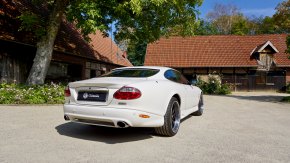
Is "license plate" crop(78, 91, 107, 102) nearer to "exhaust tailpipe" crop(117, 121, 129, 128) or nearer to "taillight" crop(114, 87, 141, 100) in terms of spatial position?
"taillight" crop(114, 87, 141, 100)

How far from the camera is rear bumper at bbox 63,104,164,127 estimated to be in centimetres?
434

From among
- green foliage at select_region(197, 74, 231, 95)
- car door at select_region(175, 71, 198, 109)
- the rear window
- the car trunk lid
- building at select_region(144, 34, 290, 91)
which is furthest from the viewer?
building at select_region(144, 34, 290, 91)

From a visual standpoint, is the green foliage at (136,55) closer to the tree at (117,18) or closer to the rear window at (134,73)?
the tree at (117,18)

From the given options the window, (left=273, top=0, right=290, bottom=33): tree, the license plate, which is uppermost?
(left=273, top=0, right=290, bottom=33): tree

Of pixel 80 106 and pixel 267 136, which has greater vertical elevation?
pixel 80 106

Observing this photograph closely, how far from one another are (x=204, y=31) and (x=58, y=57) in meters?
38.1

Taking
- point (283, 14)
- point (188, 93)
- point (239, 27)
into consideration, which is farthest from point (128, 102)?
point (239, 27)

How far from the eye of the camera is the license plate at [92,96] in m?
4.62

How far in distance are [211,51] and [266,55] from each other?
20.0 feet

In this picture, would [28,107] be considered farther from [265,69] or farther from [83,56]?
[265,69]

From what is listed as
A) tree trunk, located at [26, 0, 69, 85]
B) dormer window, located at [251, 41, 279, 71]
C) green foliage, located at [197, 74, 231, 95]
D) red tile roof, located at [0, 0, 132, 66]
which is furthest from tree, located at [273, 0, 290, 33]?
tree trunk, located at [26, 0, 69, 85]

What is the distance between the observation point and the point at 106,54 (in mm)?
23500

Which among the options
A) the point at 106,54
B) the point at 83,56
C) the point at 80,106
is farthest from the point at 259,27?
the point at 80,106

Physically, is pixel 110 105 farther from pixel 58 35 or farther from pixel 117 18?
pixel 58 35
